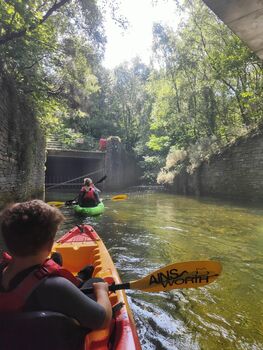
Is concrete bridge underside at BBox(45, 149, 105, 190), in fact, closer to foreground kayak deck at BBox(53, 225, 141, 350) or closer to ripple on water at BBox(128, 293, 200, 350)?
foreground kayak deck at BBox(53, 225, 141, 350)

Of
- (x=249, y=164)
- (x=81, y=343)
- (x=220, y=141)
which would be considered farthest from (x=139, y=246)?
(x=220, y=141)

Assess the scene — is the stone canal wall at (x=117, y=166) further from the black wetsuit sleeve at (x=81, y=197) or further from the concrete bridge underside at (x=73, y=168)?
the black wetsuit sleeve at (x=81, y=197)

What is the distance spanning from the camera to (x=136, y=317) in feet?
12.2

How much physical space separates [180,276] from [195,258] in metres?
3.28

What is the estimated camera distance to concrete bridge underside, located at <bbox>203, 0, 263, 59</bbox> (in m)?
3.63

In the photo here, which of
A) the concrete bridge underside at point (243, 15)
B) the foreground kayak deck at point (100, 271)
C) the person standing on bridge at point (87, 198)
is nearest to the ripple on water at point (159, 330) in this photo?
the foreground kayak deck at point (100, 271)

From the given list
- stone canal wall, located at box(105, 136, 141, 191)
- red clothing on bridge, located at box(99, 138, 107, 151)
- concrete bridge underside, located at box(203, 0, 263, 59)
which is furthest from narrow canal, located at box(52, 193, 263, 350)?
red clothing on bridge, located at box(99, 138, 107, 151)

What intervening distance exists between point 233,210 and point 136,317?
8.86 metres

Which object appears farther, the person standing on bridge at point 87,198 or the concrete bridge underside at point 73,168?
the concrete bridge underside at point 73,168

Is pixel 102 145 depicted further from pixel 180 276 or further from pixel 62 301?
pixel 62 301

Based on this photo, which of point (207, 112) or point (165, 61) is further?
point (165, 61)

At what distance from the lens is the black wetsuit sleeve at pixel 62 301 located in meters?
1.59

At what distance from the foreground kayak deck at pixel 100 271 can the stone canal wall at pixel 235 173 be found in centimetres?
1037

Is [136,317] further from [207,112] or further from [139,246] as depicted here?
[207,112]
